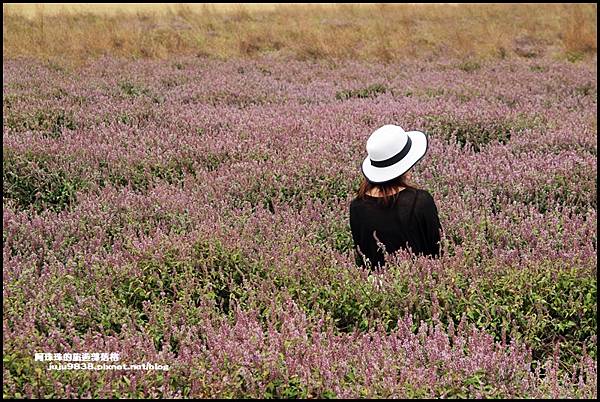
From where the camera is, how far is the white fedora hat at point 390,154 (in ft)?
13.3


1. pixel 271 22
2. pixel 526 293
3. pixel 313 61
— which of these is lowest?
pixel 526 293

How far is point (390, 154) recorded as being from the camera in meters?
4.09

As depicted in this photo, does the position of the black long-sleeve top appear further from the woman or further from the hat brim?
the hat brim

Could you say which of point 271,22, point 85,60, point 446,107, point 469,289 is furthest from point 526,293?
point 271,22

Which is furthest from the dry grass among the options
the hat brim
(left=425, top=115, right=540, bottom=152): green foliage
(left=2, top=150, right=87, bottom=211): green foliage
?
the hat brim

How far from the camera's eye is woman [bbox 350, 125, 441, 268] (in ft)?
13.1

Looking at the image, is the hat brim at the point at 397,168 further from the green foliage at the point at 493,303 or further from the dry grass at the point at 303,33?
the dry grass at the point at 303,33

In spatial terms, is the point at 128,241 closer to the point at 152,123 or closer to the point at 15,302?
the point at 15,302

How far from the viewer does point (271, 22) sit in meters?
22.2

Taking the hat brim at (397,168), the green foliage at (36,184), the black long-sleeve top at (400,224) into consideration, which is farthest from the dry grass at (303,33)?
the black long-sleeve top at (400,224)

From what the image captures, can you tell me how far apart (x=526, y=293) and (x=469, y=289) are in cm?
33

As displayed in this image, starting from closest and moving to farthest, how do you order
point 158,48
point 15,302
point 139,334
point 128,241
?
point 139,334 < point 15,302 < point 128,241 < point 158,48

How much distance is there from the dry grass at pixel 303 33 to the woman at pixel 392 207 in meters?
10.4

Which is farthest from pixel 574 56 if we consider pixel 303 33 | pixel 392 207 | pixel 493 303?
pixel 493 303
